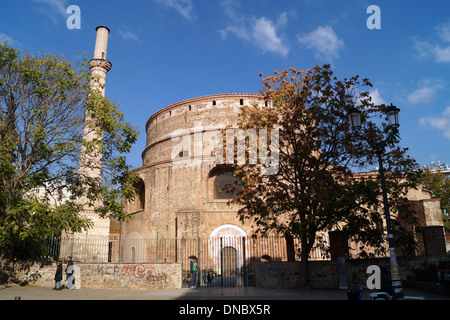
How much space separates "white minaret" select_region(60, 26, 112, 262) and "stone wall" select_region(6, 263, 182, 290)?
993 millimetres

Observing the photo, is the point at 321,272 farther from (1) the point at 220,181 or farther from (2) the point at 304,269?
(1) the point at 220,181

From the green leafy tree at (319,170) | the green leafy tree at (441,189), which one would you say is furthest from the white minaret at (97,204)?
the green leafy tree at (441,189)

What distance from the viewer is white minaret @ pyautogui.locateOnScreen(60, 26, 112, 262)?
1389 cm

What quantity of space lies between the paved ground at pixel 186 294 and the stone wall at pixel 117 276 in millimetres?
577

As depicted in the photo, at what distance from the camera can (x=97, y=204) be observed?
53.4 feet

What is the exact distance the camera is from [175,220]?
21.0 metres

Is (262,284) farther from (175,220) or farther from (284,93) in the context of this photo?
(175,220)

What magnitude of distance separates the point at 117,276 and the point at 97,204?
4.35 m

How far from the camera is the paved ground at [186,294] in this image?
10.6 m

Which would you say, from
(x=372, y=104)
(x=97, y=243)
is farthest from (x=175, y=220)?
(x=372, y=104)

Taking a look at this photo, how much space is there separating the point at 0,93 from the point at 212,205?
1239cm

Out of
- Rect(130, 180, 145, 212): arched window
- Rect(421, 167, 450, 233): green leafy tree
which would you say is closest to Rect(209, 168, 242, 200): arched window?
Rect(130, 180, 145, 212): arched window

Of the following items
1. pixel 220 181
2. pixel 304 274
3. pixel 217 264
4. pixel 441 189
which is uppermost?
pixel 441 189

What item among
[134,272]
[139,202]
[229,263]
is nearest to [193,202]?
[229,263]
